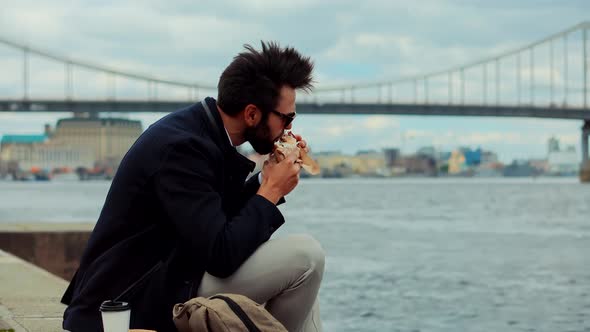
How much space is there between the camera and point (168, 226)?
7.48ft

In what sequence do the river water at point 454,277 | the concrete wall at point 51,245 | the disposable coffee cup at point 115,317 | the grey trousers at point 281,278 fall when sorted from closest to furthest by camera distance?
the disposable coffee cup at point 115,317, the grey trousers at point 281,278, the concrete wall at point 51,245, the river water at point 454,277

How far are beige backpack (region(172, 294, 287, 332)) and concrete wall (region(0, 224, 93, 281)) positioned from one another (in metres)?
4.18

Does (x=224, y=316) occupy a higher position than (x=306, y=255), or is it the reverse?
(x=306, y=255)

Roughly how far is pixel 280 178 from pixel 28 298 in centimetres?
180

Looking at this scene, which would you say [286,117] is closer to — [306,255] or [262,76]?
[262,76]

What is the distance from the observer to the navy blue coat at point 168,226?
220 cm

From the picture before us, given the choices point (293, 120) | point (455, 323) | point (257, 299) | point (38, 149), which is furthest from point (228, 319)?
point (38, 149)

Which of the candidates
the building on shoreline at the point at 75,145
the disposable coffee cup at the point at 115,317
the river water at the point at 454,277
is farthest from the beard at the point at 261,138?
the building on shoreline at the point at 75,145

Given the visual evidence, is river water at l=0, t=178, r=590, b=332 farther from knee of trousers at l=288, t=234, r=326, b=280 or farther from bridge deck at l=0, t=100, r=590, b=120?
bridge deck at l=0, t=100, r=590, b=120

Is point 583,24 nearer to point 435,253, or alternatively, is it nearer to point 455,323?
point 435,253

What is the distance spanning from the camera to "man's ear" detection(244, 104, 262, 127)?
7.56 ft

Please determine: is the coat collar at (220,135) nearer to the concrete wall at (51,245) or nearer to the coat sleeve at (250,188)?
the coat sleeve at (250,188)

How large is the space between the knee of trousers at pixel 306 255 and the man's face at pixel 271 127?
0.76 feet

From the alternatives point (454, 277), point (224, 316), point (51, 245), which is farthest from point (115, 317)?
point (454, 277)
